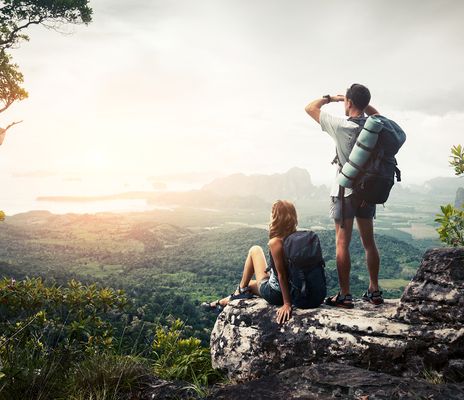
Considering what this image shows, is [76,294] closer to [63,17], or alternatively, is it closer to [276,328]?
[276,328]

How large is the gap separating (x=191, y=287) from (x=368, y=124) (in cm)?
A: 10101

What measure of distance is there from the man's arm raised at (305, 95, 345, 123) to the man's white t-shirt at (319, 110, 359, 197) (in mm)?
64

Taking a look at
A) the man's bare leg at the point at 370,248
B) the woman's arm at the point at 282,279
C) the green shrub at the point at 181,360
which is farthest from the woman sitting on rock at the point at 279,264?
the green shrub at the point at 181,360

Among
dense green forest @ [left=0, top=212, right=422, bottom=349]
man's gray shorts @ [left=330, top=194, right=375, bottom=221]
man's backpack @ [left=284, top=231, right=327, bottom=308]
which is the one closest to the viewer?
man's backpack @ [left=284, top=231, right=327, bottom=308]

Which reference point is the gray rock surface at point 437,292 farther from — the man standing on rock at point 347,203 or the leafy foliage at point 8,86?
the leafy foliage at point 8,86

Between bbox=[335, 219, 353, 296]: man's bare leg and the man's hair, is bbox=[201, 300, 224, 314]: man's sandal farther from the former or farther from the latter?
the man's hair

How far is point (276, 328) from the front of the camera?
3891 mm

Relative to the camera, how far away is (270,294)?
4203 mm

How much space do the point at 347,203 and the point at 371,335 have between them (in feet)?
4.81

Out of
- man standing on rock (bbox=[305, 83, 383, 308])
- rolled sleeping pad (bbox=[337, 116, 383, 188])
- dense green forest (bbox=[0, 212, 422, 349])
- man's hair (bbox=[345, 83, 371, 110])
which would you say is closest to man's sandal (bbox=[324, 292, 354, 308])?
man standing on rock (bbox=[305, 83, 383, 308])

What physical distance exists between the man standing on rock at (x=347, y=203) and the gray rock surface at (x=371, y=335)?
33 centimetres

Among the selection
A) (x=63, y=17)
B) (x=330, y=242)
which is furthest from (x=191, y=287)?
(x=63, y=17)

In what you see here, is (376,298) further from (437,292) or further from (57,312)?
(57,312)

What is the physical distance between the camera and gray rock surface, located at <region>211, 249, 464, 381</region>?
3.28 metres
